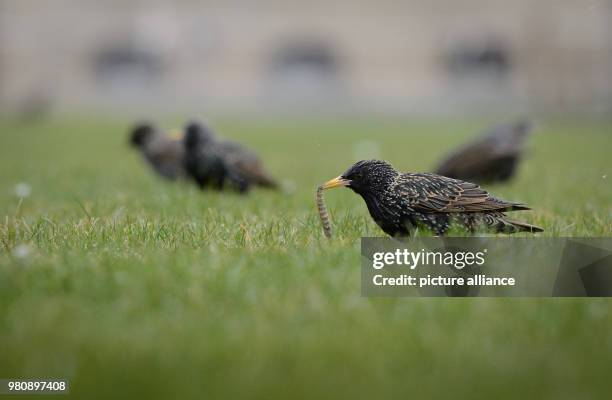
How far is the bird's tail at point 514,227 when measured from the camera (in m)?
4.71

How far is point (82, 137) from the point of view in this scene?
62.3ft

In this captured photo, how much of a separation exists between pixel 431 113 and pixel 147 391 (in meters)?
35.4

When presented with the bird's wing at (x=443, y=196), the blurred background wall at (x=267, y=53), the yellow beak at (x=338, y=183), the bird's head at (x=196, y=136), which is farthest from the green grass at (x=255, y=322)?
the blurred background wall at (x=267, y=53)

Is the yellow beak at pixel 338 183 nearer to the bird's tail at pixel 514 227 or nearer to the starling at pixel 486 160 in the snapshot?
the bird's tail at pixel 514 227

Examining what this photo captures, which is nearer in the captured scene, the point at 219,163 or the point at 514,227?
the point at 514,227

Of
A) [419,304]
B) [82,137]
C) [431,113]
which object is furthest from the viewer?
[431,113]

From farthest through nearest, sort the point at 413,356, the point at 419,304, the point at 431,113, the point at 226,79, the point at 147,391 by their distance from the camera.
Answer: the point at 226,79
the point at 431,113
the point at 419,304
the point at 413,356
the point at 147,391

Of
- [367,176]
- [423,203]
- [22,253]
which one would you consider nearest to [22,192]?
[22,253]

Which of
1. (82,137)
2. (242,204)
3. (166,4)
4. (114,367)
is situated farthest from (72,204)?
(166,4)

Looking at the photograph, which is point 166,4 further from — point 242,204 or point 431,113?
point 242,204

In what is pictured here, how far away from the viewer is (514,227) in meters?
4.79

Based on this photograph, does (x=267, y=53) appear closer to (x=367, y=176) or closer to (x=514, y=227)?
(x=367, y=176)

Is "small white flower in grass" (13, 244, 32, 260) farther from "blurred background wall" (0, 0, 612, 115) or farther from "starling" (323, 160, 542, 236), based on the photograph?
"blurred background wall" (0, 0, 612, 115)

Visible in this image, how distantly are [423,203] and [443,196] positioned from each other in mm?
173
